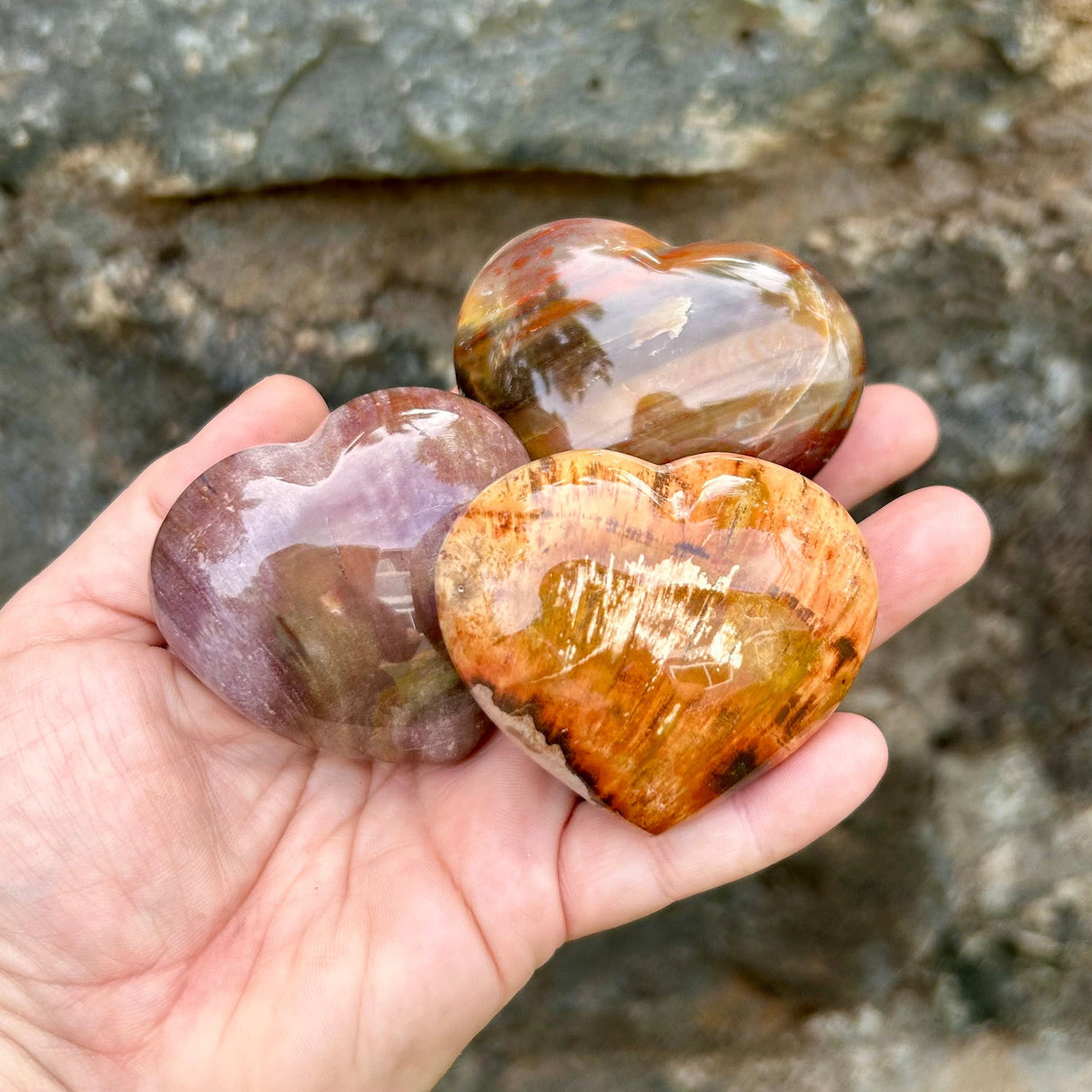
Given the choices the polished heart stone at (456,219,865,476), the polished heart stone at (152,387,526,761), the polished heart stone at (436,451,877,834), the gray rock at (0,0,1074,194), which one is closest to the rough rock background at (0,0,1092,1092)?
the gray rock at (0,0,1074,194)

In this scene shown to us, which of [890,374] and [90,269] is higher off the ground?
[90,269]

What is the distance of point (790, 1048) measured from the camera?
6.18ft

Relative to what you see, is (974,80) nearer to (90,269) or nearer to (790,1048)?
(90,269)

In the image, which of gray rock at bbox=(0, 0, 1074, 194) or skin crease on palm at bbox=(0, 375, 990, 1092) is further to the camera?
gray rock at bbox=(0, 0, 1074, 194)

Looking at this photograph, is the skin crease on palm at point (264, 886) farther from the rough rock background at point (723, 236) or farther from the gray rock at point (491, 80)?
the gray rock at point (491, 80)

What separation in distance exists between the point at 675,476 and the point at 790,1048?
44.0 inches

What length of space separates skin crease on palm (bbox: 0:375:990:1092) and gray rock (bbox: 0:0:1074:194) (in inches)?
31.7

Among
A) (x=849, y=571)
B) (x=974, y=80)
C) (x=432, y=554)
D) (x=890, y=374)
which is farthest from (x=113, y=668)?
(x=974, y=80)

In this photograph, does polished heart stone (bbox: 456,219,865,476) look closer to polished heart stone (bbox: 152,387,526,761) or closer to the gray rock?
polished heart stone (bbox: 152,387,526,761)

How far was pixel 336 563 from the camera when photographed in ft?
4.32

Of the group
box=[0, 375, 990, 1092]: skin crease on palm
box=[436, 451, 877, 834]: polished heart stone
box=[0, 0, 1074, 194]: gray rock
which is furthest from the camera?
box=[0, 0, 1074, 194]: gray rock

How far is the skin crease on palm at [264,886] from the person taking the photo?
133 centimetres

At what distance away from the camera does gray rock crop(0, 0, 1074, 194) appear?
164 centimetres

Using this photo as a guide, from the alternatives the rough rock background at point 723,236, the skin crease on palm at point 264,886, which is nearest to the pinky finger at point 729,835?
the skin crease on palm at point 264,886
